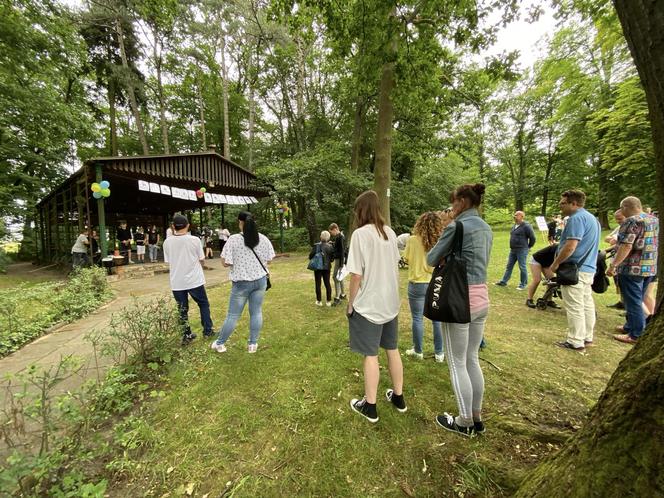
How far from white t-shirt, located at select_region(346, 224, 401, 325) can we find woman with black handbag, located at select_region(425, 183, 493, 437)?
338 mm

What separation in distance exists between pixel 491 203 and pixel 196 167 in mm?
31475

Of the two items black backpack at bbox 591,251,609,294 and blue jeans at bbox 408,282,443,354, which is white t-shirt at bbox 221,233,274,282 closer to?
blue jeans at bbox 408,282,443,354

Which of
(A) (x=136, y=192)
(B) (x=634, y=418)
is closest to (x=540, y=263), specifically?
(B) (x=634, y=418)

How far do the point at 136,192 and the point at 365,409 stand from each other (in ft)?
55.5

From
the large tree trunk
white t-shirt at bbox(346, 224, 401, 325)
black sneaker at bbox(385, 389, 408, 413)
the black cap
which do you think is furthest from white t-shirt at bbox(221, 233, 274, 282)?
the large tree trunk

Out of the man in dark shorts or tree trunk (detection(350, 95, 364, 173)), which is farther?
tree trunk (detection(350, 95, 364, 173))

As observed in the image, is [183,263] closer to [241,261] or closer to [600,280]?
[241,261]

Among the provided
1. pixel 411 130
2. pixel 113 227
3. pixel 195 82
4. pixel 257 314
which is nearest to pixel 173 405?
pixel 257 314

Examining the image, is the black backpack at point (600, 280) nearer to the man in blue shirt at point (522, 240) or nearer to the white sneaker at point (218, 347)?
the man in blue shirt at point (522, 240)

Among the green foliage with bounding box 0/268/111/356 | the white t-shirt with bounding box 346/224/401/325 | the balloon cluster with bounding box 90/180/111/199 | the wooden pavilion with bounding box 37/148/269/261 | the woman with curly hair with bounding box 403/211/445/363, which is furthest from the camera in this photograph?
the wooden pavilion with bounding box 37/148/269/261

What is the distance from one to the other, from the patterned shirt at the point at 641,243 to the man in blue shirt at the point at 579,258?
44 cm

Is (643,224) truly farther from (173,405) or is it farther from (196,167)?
(196,167)

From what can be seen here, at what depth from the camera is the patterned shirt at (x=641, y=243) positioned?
11.9 feet

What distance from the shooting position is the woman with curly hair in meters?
3.29
